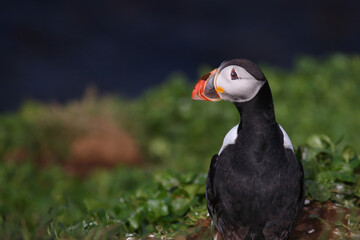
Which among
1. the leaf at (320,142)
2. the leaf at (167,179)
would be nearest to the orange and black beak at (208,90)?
the leaf at (167,179)

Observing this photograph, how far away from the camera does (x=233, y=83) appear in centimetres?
265

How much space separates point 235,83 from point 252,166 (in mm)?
535

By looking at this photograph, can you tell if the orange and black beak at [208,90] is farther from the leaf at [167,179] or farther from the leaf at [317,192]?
the leaf at [167,179]

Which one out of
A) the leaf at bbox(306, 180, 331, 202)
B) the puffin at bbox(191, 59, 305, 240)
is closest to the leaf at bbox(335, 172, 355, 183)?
the leaf at bbox(306, 180, 331, 202)

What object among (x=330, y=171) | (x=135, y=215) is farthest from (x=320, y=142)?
(x=135, y=215)

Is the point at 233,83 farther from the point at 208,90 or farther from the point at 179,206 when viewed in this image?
the point at 179,206

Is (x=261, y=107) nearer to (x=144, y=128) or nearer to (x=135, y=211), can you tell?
(x=135, y=211)

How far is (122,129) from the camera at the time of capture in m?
9.82

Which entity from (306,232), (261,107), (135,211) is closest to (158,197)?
(135,211)

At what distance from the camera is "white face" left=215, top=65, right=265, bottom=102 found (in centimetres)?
265

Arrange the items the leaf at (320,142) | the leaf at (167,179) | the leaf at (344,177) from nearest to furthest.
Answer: the leaf at (344,177)
the leaf at (167,179)
the leaf at (320,142)

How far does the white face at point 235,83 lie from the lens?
265 cm

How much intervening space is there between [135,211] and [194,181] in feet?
1.85

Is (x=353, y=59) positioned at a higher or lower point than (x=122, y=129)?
higher
